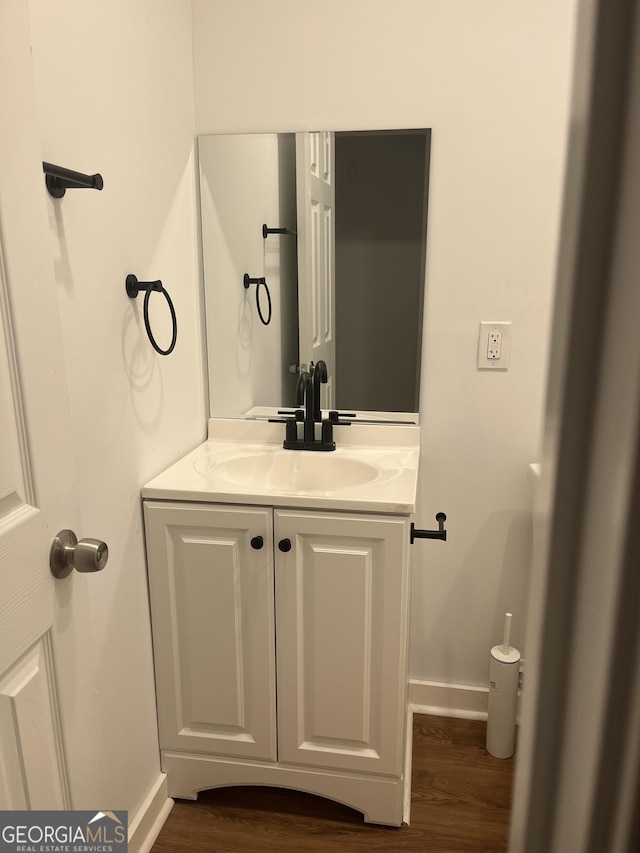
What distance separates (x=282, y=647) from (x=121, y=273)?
966 millimetres

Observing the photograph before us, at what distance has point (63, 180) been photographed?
1112 millimetres

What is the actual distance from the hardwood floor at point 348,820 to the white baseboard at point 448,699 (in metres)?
0.21

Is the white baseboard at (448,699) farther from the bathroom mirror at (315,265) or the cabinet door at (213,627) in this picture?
the bathroom mirror at (315,265)

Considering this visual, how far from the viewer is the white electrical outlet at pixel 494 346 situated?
1820mm

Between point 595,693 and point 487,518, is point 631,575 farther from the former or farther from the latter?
point 487,518

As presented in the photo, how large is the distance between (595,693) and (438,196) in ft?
5.60

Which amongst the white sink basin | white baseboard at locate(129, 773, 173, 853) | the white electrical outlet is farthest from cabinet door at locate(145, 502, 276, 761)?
the white electrical outlet

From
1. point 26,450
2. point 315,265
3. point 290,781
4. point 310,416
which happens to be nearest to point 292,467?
point 310,416

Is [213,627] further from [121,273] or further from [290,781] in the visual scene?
[121,273]

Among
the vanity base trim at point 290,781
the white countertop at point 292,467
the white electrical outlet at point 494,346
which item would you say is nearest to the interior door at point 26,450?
the white countertop at point 292,467

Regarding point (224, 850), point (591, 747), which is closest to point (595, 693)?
point (591, 747)

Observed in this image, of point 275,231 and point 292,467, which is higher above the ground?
point 275,231

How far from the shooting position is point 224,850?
1.56m

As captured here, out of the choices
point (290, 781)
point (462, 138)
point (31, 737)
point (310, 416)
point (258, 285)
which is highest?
point (462, 138)
